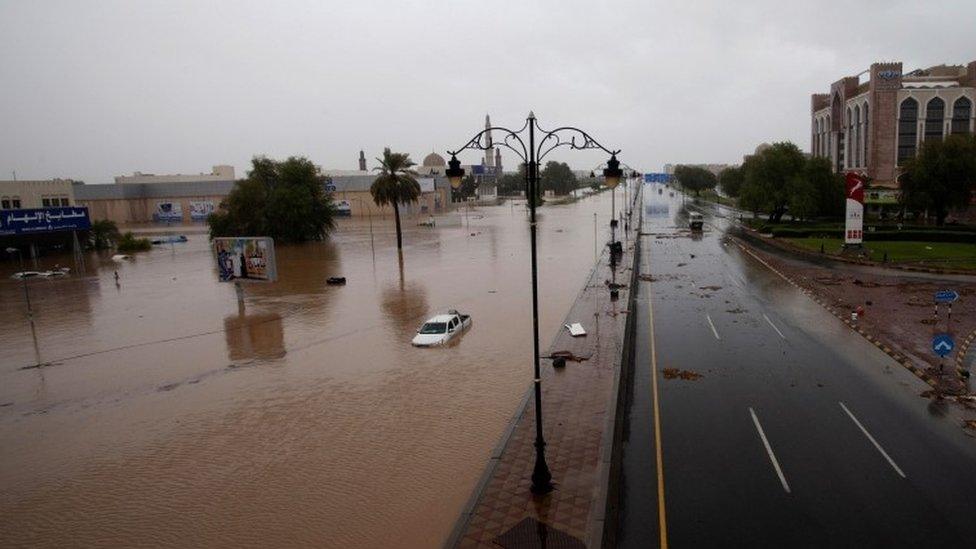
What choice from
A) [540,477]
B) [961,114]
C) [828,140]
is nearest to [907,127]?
[961,114]

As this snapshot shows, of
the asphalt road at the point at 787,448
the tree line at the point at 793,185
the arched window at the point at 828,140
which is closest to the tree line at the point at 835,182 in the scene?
the tree line at the point at 793,185

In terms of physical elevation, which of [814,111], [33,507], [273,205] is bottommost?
[33,507]

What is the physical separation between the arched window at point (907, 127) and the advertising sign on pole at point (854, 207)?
159 ft

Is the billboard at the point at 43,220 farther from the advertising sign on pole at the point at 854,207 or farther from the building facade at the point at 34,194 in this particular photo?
the advertising sign on pole at the point at 854,207

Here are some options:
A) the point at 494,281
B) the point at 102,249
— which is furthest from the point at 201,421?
the point at 102,249

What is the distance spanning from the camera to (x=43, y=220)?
62188mm

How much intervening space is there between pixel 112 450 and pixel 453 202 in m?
156

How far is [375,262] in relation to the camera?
55.3m

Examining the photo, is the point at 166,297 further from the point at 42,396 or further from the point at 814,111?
the point at 814,111

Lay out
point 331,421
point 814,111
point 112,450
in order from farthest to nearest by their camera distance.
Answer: point 814,111
point 331,421
point 112,450

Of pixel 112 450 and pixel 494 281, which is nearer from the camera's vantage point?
pixel 112 450

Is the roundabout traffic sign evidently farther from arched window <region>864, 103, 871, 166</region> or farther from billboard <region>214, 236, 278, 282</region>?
arched window <region>864, 103, 871, 166</region>

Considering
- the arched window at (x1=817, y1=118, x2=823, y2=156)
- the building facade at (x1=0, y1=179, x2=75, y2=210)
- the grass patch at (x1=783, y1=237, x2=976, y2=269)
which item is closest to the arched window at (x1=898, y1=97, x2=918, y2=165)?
the arched window at (x1=817, y1=118, x2=823, y2=156)

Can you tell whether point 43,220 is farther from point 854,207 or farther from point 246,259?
point 854,207
